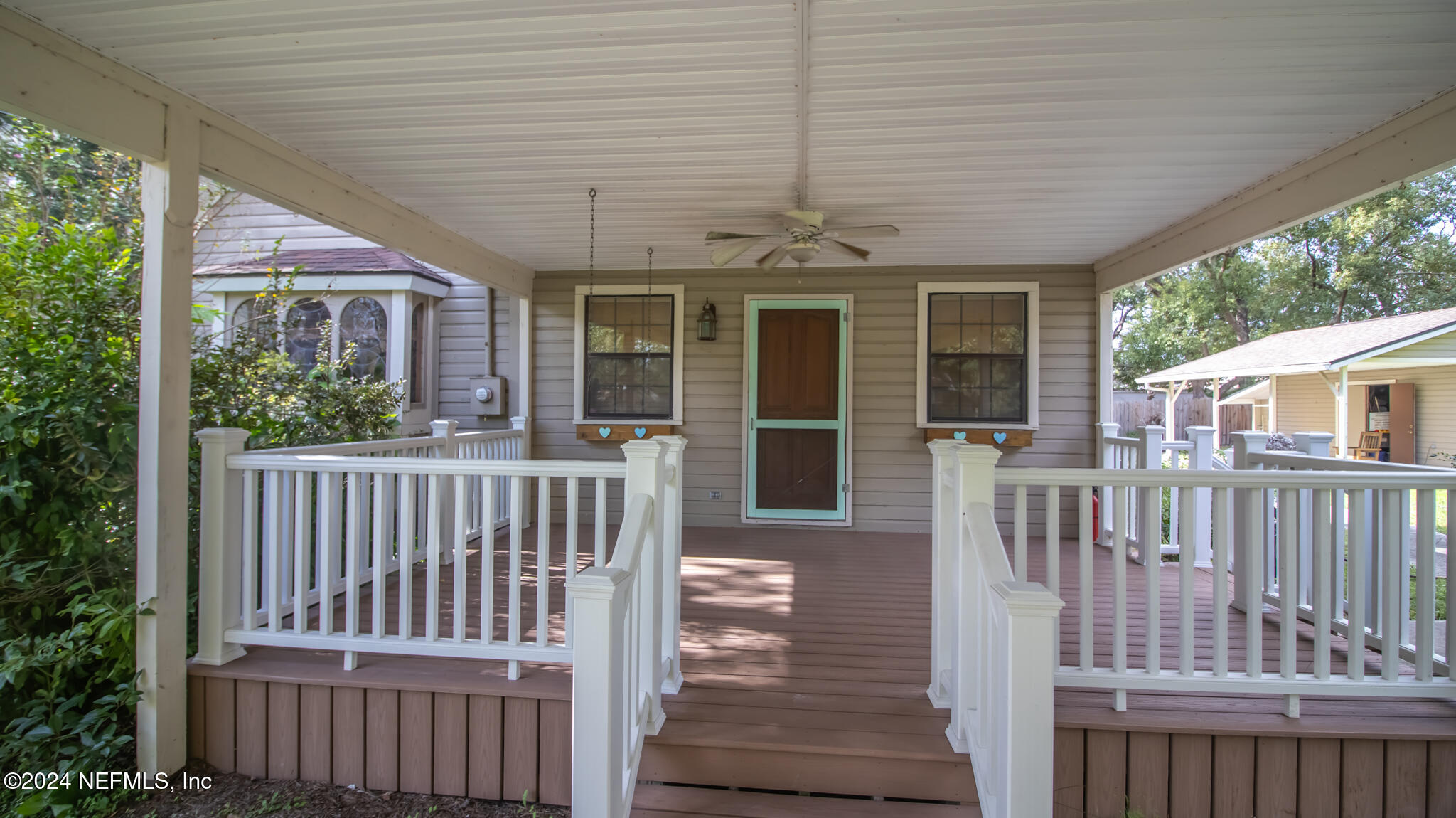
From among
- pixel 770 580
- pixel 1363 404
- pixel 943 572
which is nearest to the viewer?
pixel 943 572

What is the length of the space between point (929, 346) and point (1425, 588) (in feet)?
11.6

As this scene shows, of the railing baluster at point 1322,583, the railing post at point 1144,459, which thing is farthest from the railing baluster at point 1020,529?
the railing post at point 1144,459

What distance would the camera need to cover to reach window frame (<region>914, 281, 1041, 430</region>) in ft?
17.8

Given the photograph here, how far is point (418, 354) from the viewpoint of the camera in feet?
19.9

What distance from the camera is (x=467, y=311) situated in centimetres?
621

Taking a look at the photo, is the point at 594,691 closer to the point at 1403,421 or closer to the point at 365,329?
the point at 365,329

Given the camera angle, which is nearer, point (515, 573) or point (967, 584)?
point (967, 584)

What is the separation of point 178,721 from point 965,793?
2.85 m

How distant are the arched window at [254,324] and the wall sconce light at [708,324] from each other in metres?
2.98

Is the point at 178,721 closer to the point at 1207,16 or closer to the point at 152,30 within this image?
the point at 152,30

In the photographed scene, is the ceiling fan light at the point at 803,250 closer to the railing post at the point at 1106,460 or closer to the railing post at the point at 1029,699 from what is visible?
the railing post at the point at 1029,699

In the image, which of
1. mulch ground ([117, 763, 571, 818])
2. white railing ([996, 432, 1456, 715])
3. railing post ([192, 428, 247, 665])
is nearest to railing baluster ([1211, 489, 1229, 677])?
white railing ([996, 432, 1456, 715])

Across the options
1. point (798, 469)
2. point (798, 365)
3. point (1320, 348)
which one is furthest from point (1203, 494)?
point (1320, 348)

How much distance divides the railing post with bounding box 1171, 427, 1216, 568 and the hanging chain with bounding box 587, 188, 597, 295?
→ 4.01 m
